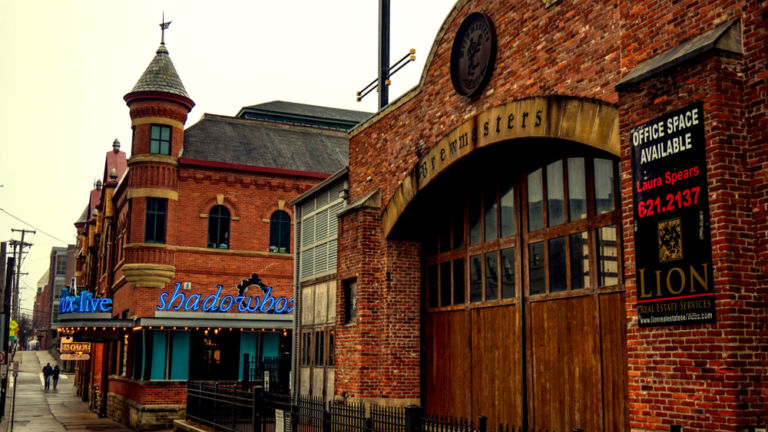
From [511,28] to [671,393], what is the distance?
659cm

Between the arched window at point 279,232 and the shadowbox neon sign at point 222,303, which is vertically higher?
the arched window at point 279,232

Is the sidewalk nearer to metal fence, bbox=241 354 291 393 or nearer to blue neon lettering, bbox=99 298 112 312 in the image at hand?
blue neon lettering, bbox=99 298 112 312

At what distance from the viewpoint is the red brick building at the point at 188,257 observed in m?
29.3

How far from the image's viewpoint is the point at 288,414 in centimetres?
1423

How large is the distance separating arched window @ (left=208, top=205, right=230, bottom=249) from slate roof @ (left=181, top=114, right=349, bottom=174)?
2169mm

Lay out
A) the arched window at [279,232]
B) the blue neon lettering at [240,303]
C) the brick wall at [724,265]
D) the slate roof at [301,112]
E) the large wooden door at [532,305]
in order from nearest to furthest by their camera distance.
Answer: the brick wall at [724,265]
the large wooden door at [532,305]
the blue neon lettering at [240,303]
the arched window at [279,232]
the slate roof at [301,112]

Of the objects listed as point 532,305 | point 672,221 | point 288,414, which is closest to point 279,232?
point 288,414

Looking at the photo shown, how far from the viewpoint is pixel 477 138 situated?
43.0 ft

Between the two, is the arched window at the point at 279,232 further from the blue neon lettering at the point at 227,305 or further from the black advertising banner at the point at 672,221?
the black advertising banner at the point at 672,221

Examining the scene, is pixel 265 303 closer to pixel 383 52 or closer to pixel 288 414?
pixel 383 52

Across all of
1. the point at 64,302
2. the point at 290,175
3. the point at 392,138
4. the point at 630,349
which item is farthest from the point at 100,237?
the point at 630,349

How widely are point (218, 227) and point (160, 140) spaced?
13.6 ft

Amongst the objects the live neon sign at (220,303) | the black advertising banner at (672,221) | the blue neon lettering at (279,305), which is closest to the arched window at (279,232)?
the live neon sign at (220,303)

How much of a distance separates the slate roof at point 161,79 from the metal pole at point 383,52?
14.1 m
